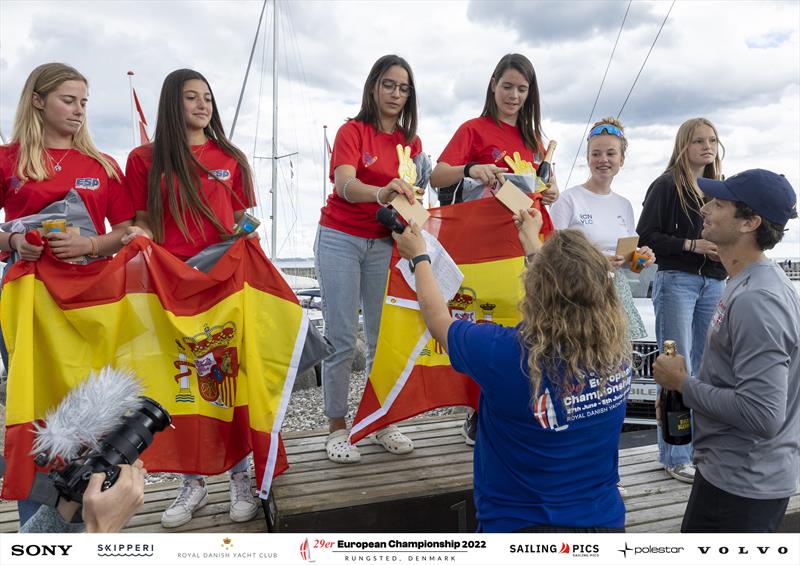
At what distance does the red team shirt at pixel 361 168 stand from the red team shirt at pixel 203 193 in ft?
1.77

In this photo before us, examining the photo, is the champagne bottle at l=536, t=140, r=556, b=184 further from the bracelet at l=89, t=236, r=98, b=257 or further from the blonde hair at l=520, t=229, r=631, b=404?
the bracelet at l=89, t=236, r=98, b=257

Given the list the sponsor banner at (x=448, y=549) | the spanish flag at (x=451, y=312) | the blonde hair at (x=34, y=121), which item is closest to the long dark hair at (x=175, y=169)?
the blonde hair at (x=34, y=121)

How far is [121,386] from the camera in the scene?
149 centimetres

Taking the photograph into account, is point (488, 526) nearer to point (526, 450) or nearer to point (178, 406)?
point (526, 450)

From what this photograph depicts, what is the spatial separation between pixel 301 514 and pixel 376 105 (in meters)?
2.15

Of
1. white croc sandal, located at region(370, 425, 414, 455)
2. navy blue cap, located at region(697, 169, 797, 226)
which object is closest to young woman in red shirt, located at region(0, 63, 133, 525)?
white croc sandal, located at region(370, 425, 414, 455)

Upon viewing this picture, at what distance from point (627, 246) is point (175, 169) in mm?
2364

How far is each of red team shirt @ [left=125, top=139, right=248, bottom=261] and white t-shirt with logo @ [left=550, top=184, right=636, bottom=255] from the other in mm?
1809

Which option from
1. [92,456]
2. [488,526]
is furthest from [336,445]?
[92,456]

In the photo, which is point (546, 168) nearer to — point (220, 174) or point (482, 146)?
point (482, 146)

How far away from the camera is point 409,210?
2832 millimetres

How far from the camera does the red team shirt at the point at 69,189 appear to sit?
2.68 m

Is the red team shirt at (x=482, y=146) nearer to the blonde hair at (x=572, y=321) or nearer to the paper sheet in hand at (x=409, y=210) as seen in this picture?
the paper sheet in hand at (x=409, y=210)

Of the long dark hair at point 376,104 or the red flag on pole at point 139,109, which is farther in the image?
the red flag on pole at point 139,109
